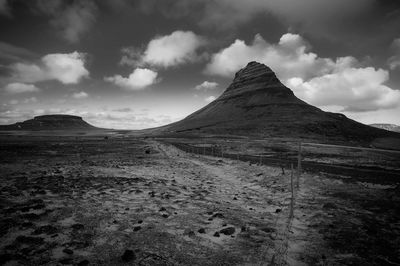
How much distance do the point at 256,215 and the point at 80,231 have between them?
6.42 meters

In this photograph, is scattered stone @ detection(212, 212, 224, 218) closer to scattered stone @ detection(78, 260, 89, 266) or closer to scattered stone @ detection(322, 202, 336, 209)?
scattered stone @ detection(78, 260, 89, 266)

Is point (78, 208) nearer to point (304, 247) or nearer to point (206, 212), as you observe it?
point (206, 212)

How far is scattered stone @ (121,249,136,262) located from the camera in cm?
568

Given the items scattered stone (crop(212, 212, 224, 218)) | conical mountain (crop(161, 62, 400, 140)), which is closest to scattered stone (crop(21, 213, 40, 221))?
scattered stone (crop(212, 212, 224, 218))

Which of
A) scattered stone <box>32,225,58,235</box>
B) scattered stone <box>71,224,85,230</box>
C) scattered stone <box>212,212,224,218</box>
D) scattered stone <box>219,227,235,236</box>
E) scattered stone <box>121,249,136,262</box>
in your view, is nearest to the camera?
scattered stone <box>121,249,136,262</box>

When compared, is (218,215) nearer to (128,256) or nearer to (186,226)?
(186,226)

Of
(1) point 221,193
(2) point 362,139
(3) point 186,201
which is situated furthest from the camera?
(2) point 362,139

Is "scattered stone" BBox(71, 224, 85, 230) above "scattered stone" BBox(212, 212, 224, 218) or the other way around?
above

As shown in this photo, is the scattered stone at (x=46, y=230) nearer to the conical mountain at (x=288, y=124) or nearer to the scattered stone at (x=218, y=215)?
the scattered stone at (x=218, y=215)

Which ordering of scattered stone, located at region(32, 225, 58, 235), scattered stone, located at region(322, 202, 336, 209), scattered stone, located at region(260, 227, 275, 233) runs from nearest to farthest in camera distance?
scattered stone, located at region(32, 225, 58, 235) < scattered stone, located at region(260, 227, 275, 233) < scattered stone, located at region(322, 202, 336, 209)

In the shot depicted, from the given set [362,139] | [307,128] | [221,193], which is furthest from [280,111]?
[221,193]

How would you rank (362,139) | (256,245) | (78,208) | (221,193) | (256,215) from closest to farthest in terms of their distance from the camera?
(256,245) → (78,208) → (256,215) → (221,193) → (362,139)

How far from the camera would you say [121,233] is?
7164 mm

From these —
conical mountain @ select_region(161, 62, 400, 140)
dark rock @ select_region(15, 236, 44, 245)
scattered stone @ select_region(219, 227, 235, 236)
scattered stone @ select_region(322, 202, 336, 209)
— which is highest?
conical mountain @ select_region(161, 62, 400, 140)
